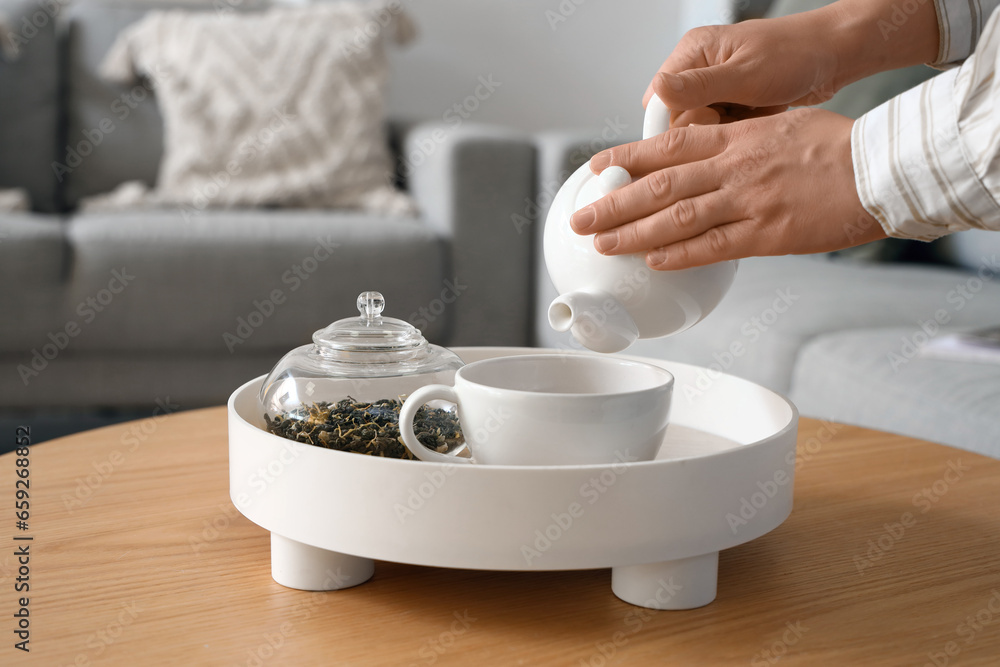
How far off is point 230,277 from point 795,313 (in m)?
1.16

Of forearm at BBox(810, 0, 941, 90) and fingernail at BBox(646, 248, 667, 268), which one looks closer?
fingernail at BBox(646, 248, 667, 268)

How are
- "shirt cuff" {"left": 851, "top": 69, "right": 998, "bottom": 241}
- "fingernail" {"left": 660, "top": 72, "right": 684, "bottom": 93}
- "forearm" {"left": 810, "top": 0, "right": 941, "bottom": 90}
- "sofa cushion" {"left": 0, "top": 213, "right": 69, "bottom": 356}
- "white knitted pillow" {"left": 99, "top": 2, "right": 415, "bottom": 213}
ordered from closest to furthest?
"shirt cuff" {"left": 851, "top": 69, "right": 998, "bottom": 241}, "fingernail" {"left": 660, "top": 72, "right": 684, "bottom": 93}, "forearm" {"left": 810, "top": 0, "right": 941, "bottom": 90}, "sofa cushion" {"left": 0, "top": 213, "right": 69, "bottom": 356}, "white knitted pillow" {"left": 99, "top": 2, "right": 415, "bottom": 213}

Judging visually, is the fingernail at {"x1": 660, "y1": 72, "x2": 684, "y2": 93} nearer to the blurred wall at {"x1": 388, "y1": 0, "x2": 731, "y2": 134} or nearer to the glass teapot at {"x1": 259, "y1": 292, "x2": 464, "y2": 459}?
the glass teapot at {"x1": 259, "y1": 292, "x2": 464, "y2": 459}

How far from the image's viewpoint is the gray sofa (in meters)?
1.87

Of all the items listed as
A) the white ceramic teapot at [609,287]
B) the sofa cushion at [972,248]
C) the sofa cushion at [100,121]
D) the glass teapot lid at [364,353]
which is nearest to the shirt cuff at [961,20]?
the white ceramic teapot at [609,287]

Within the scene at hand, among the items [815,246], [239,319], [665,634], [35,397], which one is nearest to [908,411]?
[815,246]

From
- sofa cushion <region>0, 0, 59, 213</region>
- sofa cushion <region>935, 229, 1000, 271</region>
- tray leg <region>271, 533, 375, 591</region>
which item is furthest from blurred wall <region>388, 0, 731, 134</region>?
→ tray leg <region>271, 533, 375, 591</region>

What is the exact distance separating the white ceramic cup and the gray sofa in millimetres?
1390

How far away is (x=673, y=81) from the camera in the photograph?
29.4 inches

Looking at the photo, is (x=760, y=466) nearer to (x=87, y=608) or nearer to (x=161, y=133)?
(x=87, y=608)

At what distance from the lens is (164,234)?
1.91 m

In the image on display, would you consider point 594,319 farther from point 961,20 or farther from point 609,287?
point 961,20

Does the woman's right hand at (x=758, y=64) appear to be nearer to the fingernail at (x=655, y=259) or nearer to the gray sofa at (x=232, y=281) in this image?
the fingernail at (x=655, y=259)

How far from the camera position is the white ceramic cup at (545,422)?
59 cm
